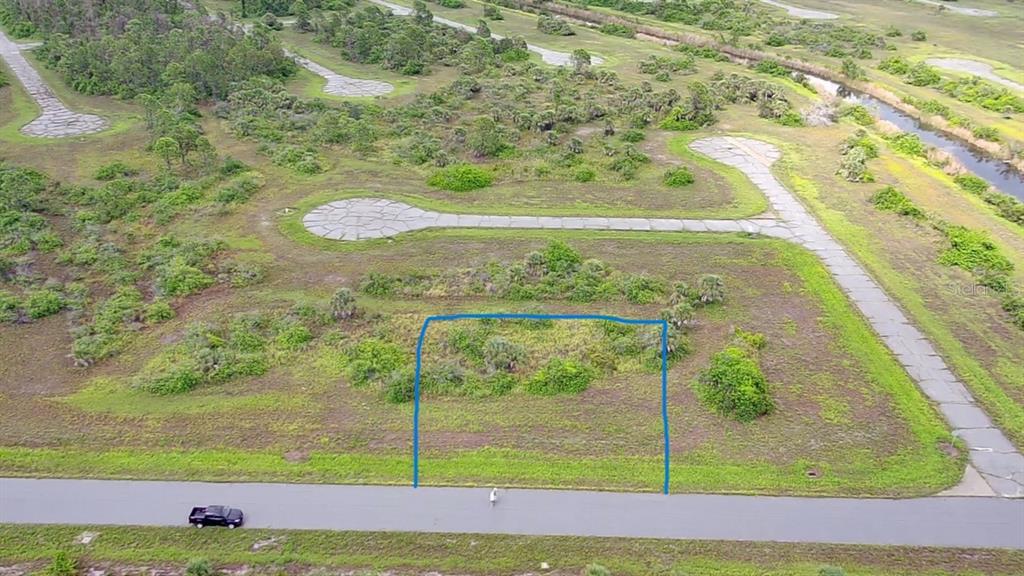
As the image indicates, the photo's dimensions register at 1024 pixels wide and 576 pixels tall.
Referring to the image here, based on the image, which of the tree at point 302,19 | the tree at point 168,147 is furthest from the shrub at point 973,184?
the tree at point 302,19

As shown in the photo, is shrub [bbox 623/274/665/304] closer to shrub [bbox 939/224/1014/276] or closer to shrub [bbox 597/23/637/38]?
shrub [bbox 939/224/1014/276]

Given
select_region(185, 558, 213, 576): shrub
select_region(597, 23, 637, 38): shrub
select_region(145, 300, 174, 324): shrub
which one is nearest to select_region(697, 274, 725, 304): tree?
select_region(185, 558, 213, 576): shrub

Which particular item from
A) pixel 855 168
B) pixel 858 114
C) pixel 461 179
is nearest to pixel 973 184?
pixel 855 168

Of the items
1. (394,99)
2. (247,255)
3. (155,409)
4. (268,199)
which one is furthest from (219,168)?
(155,409)

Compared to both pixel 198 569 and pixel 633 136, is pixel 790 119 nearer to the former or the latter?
pixel 633 136

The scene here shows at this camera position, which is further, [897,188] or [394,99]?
[394,99]

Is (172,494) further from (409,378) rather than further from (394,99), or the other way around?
(394,99)
